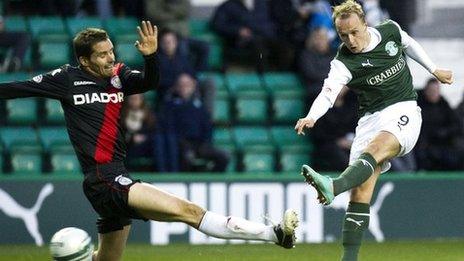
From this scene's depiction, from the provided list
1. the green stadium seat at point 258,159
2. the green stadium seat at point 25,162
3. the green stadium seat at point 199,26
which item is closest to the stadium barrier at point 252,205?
the green stadium seat at point 25,162

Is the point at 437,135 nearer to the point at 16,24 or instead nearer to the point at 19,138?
the point at 19,138

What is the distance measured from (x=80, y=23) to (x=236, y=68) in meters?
1.97

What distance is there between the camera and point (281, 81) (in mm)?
15383

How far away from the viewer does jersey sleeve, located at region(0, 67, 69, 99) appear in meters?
8.36

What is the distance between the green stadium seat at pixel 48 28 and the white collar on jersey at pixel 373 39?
6.08 metres

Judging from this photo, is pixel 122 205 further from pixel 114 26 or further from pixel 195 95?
pixel 114 26

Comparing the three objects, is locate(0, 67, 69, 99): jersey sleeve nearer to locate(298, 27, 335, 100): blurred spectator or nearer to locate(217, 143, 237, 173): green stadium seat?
locate(217, 143, 237, 173): green stadium seat

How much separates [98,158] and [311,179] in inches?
56.2

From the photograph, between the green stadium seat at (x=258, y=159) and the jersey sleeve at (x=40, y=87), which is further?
the green stadium seat at (x=258, y=159)

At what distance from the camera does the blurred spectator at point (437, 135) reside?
47.4ft

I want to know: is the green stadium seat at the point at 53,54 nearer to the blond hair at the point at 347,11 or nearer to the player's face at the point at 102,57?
the blond hair at the point at 347,11

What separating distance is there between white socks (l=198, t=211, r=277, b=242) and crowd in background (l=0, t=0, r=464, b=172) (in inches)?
223

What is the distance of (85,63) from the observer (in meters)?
8.55

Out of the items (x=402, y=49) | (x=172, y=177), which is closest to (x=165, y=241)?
(x=172, y=177)
